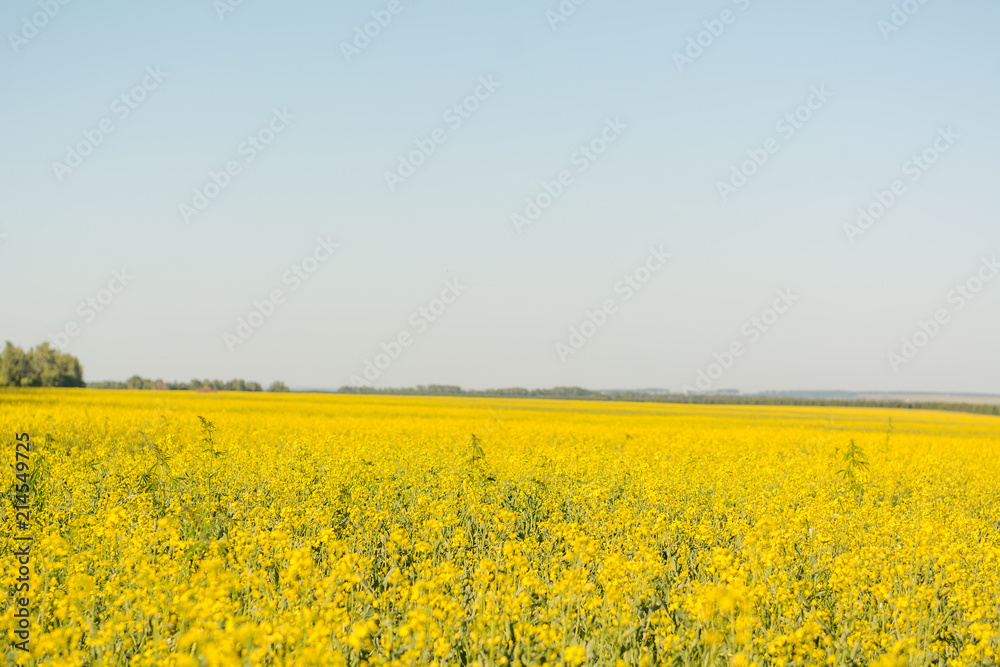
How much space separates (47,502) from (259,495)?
3.32m

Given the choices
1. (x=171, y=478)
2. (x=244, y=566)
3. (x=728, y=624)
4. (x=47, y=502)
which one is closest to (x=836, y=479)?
(x=728, y=624)

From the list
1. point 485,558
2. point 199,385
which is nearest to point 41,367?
point 199,385

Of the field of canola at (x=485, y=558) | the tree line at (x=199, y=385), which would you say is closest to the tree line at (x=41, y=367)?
the tree line at (x=199, y=385)

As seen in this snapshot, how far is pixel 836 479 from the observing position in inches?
536

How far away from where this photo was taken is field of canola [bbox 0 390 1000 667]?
4.14 meters

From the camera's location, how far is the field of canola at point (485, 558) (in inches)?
163

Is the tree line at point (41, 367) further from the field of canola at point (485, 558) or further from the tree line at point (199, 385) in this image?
the field of canola at point (485, 558)

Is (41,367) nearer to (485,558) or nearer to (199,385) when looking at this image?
(199,385)

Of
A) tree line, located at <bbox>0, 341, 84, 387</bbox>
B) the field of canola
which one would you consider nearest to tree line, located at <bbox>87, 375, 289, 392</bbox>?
tree line, located at <bbox>0, 341, 84, 387</bbox>

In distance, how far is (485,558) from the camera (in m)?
5.67

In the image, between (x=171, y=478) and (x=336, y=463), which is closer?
(x=171, y=478)

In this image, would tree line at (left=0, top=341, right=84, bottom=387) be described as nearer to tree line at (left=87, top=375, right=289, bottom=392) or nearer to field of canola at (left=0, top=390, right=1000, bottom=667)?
tree line at (left=87, top=375, right=289, bottom=392)

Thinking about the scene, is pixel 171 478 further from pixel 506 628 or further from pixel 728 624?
pixel 728 624

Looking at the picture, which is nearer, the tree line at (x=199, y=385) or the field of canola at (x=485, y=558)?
the field of canola at (x=485, y=558)
